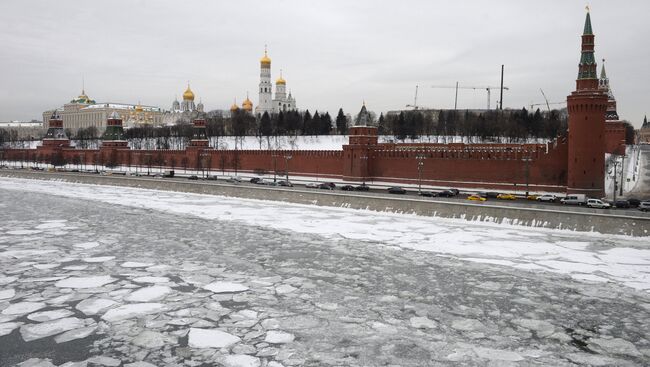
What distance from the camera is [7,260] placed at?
11219mm

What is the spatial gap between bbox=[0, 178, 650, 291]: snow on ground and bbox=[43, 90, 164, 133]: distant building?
83.5 meters

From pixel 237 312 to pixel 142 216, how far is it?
13223mm

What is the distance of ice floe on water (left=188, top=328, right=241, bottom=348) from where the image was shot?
6.47 m

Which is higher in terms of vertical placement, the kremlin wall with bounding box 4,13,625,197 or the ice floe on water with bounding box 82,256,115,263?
the kremlin wall with bounding box 4,13,625,197

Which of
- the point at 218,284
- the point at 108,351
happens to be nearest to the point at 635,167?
the point at 218,284

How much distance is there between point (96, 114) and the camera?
104188 mm

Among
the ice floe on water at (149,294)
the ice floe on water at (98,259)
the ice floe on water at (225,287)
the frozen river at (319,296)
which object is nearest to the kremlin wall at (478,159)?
the frozen river at (319,296)

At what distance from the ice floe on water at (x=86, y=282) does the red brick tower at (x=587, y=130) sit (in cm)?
2213

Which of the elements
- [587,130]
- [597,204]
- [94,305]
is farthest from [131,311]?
[587,130]

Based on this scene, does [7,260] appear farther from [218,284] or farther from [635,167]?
[635,167]

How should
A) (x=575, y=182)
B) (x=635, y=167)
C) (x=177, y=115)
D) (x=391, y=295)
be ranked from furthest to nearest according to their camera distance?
(x=177, y=115), (x=635, y=167), (x=575, y=182), (x=391, y=295)

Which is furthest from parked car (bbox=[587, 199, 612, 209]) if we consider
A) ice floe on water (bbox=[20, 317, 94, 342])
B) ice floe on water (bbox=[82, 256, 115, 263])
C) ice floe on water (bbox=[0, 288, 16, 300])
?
ice floe on water (bbox=[0, 288, 16, 300])

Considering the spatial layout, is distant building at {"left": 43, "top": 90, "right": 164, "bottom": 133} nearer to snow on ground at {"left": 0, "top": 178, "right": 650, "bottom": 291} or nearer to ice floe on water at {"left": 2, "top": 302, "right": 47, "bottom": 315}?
snow on ground at {"left": 0, "top": 178, "right": 650, "bottom": 291}

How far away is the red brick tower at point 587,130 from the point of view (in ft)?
81.0
